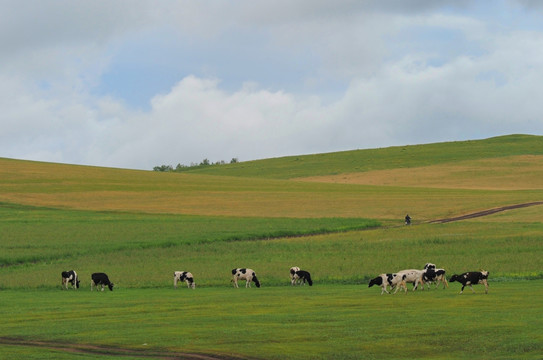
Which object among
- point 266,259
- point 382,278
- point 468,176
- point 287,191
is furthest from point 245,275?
point 468,176

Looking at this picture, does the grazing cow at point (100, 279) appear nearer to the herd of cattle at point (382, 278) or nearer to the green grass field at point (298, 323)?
the herd of cattle at point (382, 278)

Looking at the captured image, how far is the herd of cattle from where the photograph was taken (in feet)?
103

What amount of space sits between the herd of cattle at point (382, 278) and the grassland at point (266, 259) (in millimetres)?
564

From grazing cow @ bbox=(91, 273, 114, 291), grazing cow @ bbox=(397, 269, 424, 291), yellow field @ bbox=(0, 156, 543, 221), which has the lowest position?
grazing cow @ bbox=(397, 269, 424, 291)

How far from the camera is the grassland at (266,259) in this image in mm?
20984

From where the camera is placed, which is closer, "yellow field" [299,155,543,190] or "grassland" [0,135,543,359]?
"grassland" [0,135,543,359]

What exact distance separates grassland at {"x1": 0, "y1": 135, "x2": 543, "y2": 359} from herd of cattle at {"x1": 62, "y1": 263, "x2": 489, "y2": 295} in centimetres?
56

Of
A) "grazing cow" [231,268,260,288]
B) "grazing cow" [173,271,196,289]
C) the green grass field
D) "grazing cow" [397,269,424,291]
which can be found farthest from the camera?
"grazing cow" [173,271,196,289]

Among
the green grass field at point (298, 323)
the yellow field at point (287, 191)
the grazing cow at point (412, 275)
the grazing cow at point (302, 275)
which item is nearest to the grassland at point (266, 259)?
the green grass field at point (298, 323)

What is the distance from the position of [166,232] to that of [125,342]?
41.9 metres

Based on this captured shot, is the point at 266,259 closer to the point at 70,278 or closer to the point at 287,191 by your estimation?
the point at 70,278

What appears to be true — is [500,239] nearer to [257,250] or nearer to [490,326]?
[257,250]

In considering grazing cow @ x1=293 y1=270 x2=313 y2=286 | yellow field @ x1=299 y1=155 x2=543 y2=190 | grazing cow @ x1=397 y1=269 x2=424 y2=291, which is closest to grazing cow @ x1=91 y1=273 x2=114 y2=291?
grazing cow @ x1=293 y1=270 x2=313 y2=286

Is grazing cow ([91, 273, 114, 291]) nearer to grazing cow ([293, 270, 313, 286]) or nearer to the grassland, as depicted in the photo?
the grassland
